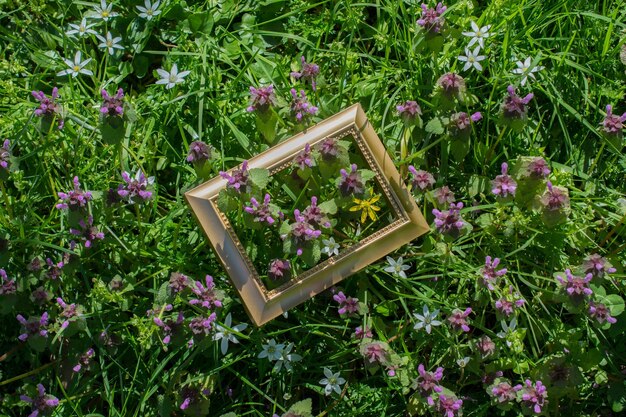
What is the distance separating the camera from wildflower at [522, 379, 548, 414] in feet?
9.61

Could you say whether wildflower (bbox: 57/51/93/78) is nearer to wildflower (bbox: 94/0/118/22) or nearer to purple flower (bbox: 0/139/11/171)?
wildflower (bbox: 94/0/118/22)

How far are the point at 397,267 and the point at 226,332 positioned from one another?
65 centimetres

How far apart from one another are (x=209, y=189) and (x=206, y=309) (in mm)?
417

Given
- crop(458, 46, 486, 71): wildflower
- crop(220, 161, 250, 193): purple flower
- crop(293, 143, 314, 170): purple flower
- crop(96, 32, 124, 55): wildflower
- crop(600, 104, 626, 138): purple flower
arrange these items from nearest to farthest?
crop(220, 161, 250, 193): purple flower < crop(293, 143, 314, 170): purple flower < crop(600, 104, 626, 138): purple flower < crop(458, 46, 486, 71): wildflower < crop(96, 32, 124, 55): wildflower

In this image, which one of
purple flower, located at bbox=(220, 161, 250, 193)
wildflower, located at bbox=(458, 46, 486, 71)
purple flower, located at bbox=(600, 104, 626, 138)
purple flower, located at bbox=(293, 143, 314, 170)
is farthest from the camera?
wildflower, located at bbox=(458, 46, 486, 71)

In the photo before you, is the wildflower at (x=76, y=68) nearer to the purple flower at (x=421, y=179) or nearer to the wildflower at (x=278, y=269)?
the wildflower at (x=278, y=269)

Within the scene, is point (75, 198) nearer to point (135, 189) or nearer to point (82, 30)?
point (135, 189)

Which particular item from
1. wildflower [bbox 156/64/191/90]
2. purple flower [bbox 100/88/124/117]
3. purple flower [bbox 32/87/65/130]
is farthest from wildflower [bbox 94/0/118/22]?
purple flower [bbox 100/88/124/117]

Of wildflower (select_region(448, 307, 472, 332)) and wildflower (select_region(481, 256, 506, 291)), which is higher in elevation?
wildflower (select_region(481, 256, 506, 291))

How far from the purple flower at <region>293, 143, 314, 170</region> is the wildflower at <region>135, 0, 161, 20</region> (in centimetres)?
87

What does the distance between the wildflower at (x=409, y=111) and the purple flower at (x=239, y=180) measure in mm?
627

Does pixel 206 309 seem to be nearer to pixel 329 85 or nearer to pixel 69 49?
pixel 329 85

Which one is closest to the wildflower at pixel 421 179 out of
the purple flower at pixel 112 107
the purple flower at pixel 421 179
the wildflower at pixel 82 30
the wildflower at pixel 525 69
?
the purple flower at pixel 421 179

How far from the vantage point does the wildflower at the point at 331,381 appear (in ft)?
10.0
